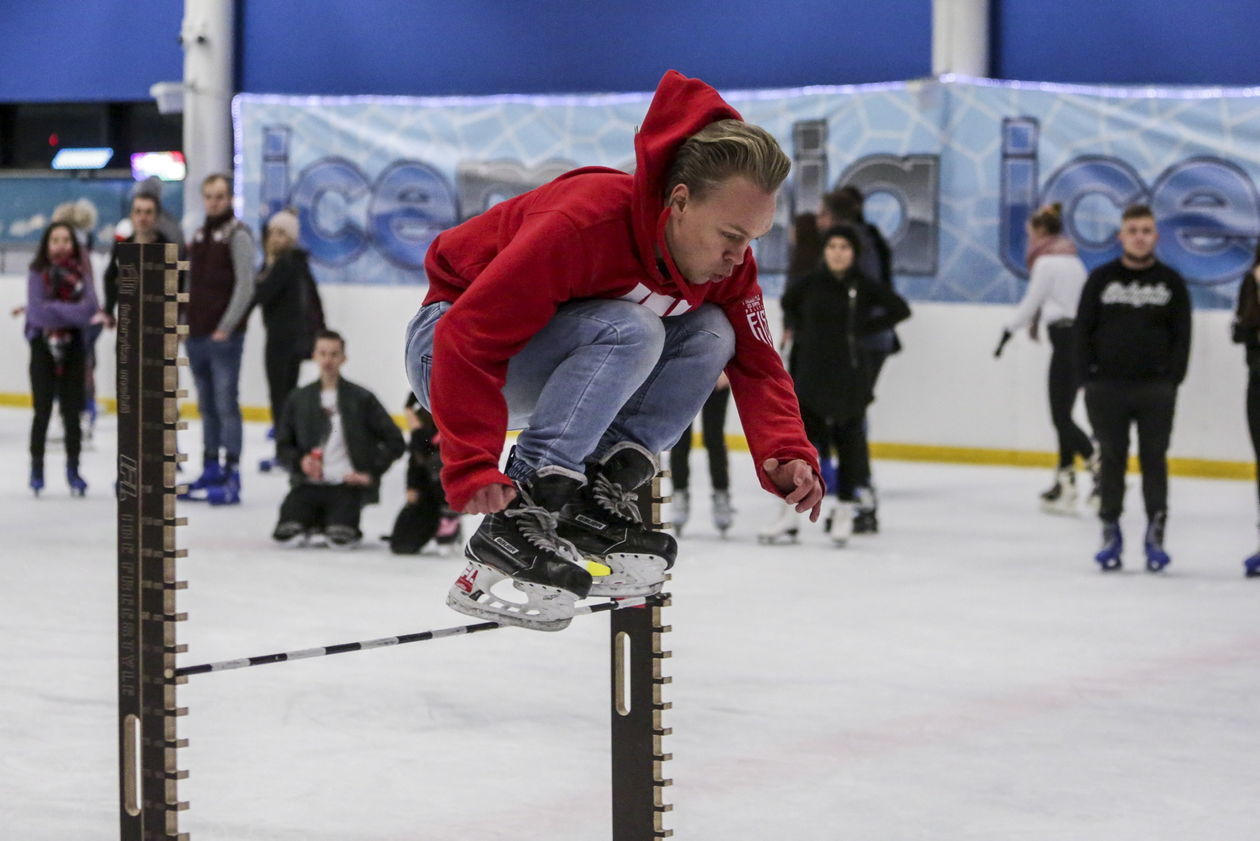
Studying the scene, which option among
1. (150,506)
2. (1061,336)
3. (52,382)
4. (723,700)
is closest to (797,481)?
(150,506)

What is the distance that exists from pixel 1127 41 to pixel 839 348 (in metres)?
4.42

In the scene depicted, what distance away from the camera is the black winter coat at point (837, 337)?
26.4ft

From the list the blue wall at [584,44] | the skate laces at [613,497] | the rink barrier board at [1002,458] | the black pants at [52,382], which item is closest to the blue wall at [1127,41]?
the blue wall at [584,44]

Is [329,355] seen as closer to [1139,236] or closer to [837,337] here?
[837,337]

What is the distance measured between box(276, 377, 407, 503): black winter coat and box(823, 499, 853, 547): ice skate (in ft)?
6.41

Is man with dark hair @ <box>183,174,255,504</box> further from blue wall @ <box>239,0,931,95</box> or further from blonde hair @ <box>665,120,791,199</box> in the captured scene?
blonde hair @ <box>665,120,791,199</box>

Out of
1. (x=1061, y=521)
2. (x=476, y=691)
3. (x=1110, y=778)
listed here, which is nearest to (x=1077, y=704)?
(x=1110, y=778)

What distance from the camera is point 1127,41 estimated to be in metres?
11.3

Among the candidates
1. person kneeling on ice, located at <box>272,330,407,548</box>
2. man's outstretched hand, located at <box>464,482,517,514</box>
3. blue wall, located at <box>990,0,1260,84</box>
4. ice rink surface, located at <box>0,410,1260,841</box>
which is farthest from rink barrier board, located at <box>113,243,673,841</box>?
blue wall, located at <box>990,0,1260,84</box>

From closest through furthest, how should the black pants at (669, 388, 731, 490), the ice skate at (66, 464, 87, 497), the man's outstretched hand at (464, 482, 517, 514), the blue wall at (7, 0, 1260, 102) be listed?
1. the man's outstretched hand at (464, 482, 517, 514)
2. the black pants at (669, 388, 731, 490)
3. the ice skate at (66, 464, 87, 497)
4. the blue wall at (7, 0, 1260, 102)

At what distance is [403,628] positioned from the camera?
6.12 m

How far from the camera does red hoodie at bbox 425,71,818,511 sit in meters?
2.46

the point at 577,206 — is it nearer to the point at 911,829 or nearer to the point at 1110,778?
the point at 911,829

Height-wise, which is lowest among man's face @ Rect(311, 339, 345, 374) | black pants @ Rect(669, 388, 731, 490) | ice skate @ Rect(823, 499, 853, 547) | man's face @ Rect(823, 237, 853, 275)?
ice skate @ Rect(823, 499, 853, 547)
